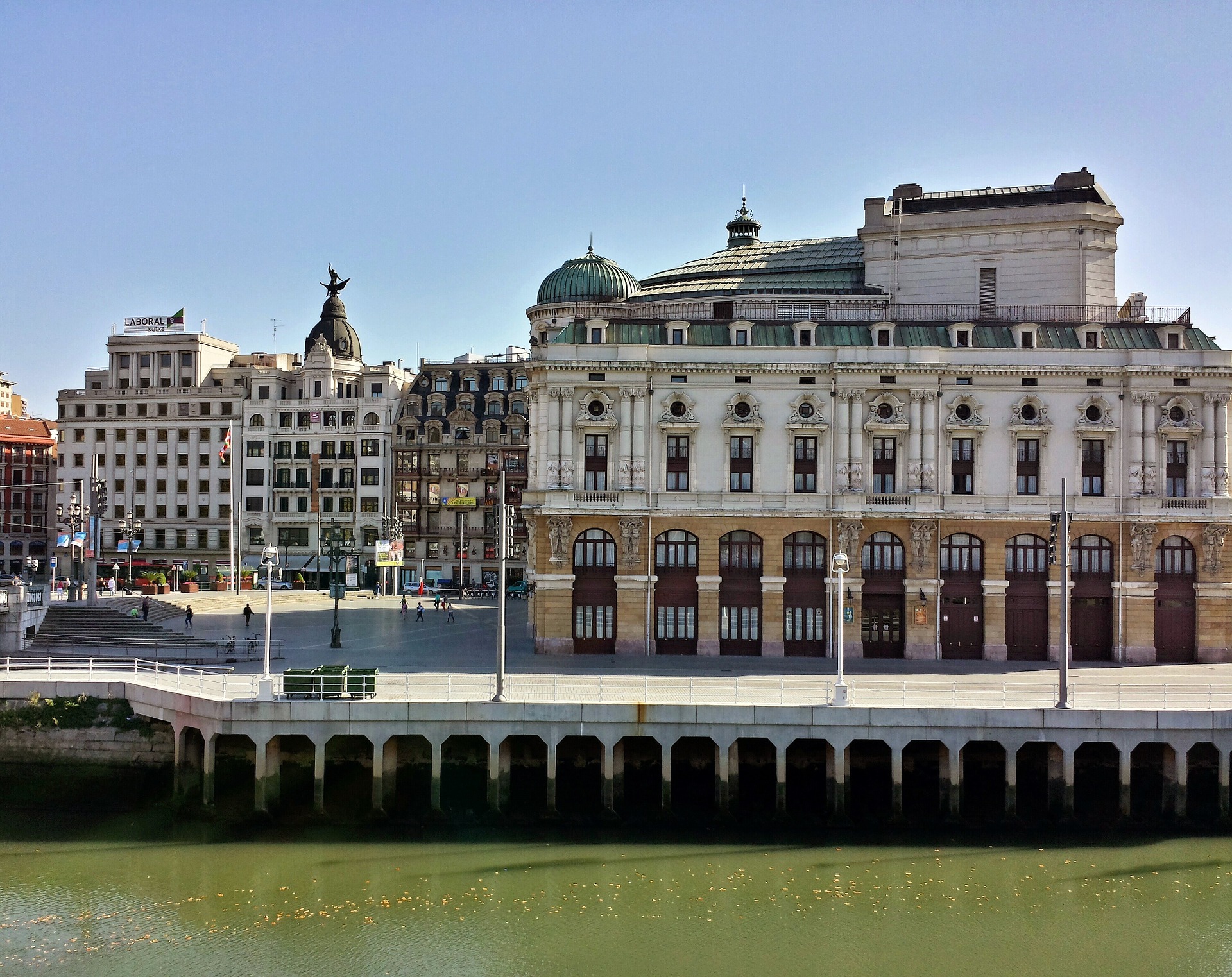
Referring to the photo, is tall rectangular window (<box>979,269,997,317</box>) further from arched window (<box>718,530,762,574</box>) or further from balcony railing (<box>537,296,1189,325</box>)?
arched window (<box>718,530,762,574</box>)

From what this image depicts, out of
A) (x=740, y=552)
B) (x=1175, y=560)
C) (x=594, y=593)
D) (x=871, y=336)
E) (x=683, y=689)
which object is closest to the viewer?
(x=683, y=689)

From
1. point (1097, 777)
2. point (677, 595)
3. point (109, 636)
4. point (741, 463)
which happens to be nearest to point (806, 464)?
point (741, 463)

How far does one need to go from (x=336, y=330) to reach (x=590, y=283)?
44334 mm

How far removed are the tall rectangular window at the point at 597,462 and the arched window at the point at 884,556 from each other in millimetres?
14005

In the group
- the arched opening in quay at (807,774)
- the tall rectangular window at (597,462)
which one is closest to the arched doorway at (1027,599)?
the arched opening in quay at (807,774)

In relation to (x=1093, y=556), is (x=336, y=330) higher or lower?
higher

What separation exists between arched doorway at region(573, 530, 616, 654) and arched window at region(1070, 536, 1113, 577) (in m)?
23.8

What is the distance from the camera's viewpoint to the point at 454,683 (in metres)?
43.8

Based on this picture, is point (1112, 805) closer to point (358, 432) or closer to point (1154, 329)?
point (1154, 329)

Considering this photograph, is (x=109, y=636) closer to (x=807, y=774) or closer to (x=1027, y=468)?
(x=807, y=774)

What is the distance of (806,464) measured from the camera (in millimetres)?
58531

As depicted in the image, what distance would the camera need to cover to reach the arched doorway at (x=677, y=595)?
5834cm

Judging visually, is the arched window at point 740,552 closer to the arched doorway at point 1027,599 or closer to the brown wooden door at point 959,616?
the brown wooden door at point 959,616

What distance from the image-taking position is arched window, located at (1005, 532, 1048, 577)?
57781 millimetres
